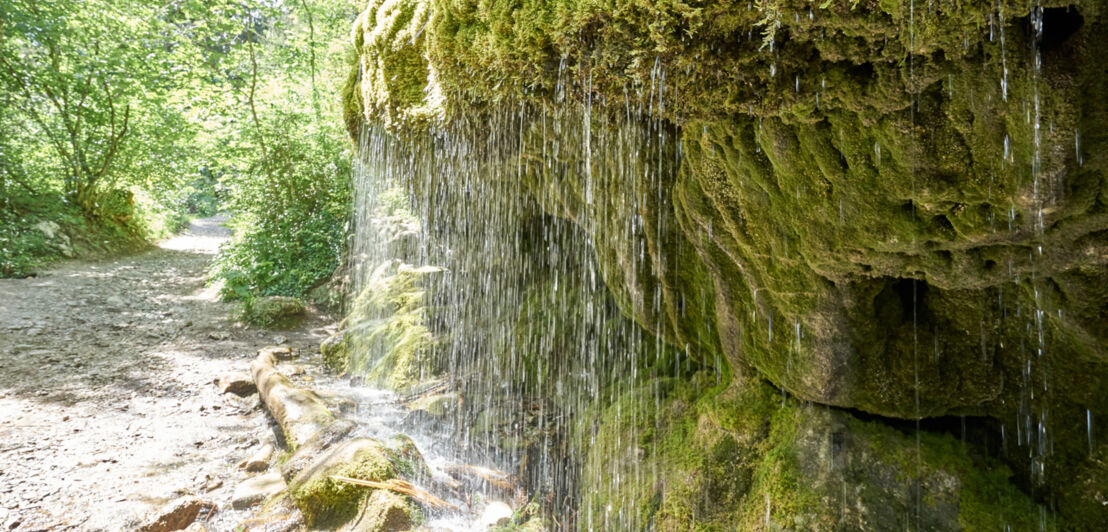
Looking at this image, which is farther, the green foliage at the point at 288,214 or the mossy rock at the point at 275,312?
the green foliage at the point at 288,214

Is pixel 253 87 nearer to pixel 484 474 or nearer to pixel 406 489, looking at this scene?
pixel 484 474

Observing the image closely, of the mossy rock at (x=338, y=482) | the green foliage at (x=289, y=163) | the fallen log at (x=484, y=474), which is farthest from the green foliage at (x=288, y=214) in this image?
the mossy rock at (x=338, y=482)

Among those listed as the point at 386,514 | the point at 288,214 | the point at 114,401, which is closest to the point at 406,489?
the point at 386,514

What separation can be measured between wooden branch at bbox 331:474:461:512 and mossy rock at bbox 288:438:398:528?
1.2 inches

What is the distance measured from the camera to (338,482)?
4172 mm

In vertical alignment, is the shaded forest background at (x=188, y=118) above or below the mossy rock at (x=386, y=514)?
above

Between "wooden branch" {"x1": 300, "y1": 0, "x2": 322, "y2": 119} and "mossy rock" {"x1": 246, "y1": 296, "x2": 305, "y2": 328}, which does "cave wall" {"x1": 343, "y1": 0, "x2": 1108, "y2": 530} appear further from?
"wooden branch" {"x1": 300, "y1": 0, "x2": 322, "y2": 119}

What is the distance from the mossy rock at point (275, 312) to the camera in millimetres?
11078

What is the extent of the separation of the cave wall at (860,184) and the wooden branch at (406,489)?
1.77m

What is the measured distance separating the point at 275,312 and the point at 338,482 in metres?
8.23

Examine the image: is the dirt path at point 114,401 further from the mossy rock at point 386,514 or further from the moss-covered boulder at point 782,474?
the moss-covered boulder at point 782,474

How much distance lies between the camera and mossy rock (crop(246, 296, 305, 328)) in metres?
11.1

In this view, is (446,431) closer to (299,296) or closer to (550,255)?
(550,255)

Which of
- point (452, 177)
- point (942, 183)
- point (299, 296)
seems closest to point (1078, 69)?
point (942, 183)
